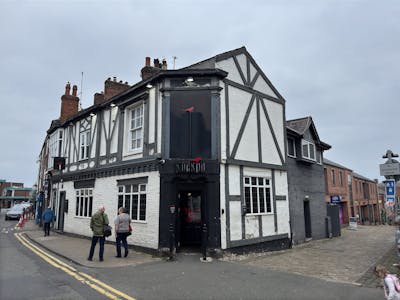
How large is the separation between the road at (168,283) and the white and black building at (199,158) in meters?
2.12

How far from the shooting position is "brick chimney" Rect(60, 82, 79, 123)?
821 inches

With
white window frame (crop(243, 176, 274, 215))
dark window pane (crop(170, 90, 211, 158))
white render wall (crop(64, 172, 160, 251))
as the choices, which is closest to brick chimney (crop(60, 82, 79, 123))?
white render wall (crop(64, 172, 160, 251))

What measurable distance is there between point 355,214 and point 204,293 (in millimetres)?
32505

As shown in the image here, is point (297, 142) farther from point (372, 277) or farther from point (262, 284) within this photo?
point (262, 284)

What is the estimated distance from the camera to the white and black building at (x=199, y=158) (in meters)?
10.6

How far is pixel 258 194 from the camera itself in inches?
492

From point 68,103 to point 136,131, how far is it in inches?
435

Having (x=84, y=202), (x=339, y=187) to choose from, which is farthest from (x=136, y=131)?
(x=339, y=187)

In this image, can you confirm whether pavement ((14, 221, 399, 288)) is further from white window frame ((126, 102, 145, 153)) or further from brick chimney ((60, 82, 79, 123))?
brick chimney ((60, 82, 79, 123))

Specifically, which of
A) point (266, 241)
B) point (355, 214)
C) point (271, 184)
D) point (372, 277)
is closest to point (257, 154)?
point (271, 184)

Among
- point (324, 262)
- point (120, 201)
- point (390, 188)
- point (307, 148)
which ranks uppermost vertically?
point (307, 148)

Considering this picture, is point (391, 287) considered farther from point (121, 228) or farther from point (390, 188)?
point (121, 228)

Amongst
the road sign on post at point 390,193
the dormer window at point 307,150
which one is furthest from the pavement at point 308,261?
the dormer window at point 307,150

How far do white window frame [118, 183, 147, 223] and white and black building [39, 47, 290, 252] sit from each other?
0.15ft
